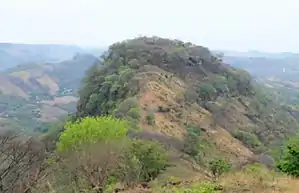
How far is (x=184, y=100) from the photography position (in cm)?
5775

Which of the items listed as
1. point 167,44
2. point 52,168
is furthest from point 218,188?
point 167,44

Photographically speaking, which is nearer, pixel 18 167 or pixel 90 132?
pixel 18 167

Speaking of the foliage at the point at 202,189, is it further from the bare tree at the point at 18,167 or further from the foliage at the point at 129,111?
the foliage at the point at 129,111

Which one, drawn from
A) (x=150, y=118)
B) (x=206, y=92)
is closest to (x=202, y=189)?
(x=150, y=118)

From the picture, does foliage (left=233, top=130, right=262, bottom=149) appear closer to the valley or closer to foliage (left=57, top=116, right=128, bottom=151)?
foliage (left=57, top=116, right=128, bottom=151)

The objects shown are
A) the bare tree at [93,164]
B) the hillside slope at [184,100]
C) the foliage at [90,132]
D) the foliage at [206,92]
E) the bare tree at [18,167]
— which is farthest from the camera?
the foliage at [206,92]

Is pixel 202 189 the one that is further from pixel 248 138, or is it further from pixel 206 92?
pixel 206 92

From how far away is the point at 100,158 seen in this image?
20594 millimetres

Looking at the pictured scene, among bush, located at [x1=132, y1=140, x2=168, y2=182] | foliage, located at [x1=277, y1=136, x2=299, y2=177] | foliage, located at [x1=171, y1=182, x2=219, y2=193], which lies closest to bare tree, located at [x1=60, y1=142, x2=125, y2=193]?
bush, located at [x1=132, y1=140, x2=168, y2=182]

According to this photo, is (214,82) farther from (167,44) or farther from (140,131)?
(140,131)

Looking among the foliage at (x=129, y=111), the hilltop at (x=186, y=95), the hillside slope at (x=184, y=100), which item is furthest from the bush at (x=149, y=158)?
the hilltop at (x=186, y=95)

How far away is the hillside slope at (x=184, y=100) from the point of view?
49.4 metres

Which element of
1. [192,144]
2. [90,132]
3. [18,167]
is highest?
[18,167]

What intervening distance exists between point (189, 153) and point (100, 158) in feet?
78.2
